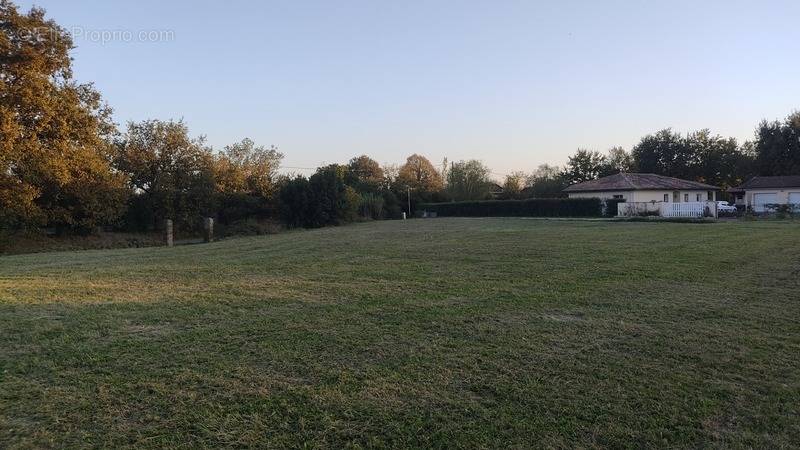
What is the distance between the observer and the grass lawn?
2.76 m

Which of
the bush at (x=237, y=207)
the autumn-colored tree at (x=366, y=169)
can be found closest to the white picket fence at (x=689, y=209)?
the bush at (x=237, y=207)

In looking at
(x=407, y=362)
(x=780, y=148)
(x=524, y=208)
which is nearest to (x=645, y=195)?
(x=524, y=208)

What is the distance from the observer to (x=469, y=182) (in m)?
55.9

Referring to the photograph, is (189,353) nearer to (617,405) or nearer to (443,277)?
(617,405)

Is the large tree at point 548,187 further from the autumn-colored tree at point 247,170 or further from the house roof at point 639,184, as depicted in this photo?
the autumn-colored tree at point 247,170

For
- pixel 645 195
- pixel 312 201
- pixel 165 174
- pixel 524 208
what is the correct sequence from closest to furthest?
pixel 165 174, pixel 312 201, pixel 645 195, pixel 524 208

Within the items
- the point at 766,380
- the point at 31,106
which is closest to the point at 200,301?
the point at 766,380

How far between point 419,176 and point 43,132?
1760 inches

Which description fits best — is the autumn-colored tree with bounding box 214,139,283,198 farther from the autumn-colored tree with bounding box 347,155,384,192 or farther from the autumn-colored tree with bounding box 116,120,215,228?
the autumn-colored tree with bounding box 347,155,384,192

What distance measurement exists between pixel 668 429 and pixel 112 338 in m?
4.49

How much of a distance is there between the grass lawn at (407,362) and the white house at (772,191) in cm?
3613

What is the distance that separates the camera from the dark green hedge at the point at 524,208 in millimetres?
36719

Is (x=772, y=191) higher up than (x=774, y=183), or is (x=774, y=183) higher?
(x=774, y=183)

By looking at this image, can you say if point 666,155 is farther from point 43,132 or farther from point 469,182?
point 43,132
